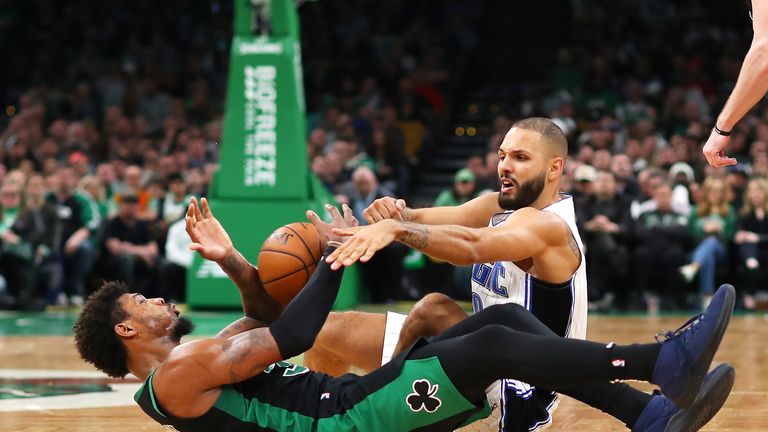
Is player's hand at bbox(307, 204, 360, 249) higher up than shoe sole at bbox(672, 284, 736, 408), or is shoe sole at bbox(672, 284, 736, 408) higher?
player's hand at bbox(307, 204, 360, 249)

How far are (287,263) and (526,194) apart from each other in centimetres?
105

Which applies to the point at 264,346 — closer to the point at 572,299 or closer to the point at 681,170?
the point at 572,299

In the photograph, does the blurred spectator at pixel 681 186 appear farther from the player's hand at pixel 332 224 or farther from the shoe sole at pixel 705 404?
the player's hand at pixel 332 224

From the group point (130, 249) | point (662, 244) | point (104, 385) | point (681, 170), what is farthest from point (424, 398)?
point (681, 170)

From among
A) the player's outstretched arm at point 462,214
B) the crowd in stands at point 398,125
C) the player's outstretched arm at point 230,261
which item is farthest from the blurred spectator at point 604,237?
the player's outstretched arm at point 230,261

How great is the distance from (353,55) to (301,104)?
637 cm

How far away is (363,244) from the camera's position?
4.21m

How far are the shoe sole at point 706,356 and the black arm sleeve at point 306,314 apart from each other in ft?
4.36

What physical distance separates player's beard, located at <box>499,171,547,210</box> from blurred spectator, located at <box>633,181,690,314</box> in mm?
7170

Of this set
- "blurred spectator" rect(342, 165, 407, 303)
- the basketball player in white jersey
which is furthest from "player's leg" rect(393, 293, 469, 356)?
"blurred spectator" rect(342, 165, 407, 303)

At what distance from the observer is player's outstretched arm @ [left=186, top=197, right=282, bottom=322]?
480 centimetres

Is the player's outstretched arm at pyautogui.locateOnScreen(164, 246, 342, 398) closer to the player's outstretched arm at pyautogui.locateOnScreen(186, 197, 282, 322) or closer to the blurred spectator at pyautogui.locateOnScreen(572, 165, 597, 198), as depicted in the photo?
the player's outstretched arm at pyautogui.locateOnScreen(186, 197, 282, 322)

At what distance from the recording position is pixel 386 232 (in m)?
4.25

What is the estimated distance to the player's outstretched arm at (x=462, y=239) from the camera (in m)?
4.21
